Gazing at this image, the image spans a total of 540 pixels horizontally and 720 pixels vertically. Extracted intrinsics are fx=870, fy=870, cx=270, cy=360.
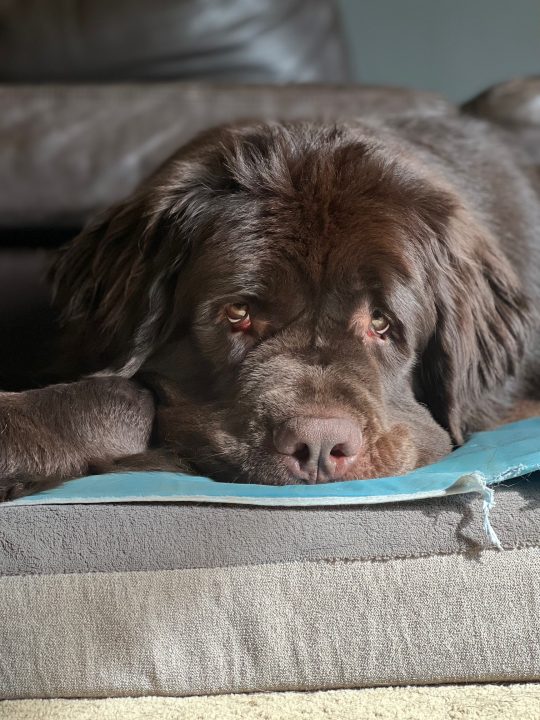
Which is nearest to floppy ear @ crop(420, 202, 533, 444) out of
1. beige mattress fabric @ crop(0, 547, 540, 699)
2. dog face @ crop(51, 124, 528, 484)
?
dog face @ crop(51, 124, 528, 484)

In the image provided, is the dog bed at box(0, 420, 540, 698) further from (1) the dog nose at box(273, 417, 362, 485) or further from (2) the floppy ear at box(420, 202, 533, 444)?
(2) the floppy ear at box(420, 202, 533, 444)

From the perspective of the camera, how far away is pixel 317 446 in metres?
1.69

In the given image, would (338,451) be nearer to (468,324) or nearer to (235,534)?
(235,534)

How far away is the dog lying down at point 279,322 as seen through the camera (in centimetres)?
180

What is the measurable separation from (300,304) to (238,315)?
149mm

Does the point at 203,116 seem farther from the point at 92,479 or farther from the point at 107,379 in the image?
the point at 92,479

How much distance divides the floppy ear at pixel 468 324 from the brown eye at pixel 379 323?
0.21 metres

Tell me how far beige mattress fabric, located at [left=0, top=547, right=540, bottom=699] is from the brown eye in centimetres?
71

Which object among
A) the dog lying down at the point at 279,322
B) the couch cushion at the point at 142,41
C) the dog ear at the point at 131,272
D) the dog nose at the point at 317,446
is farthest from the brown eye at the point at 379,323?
the couch cushion at the point at 142,41

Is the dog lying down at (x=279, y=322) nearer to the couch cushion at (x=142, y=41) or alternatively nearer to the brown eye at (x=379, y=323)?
the brown eye at (x=379, y=323)

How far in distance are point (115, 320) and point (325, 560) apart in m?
0.96

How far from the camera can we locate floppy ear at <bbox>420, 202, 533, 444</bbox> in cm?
218

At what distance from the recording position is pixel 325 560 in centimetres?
148

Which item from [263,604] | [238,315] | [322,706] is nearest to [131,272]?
[238,315]
